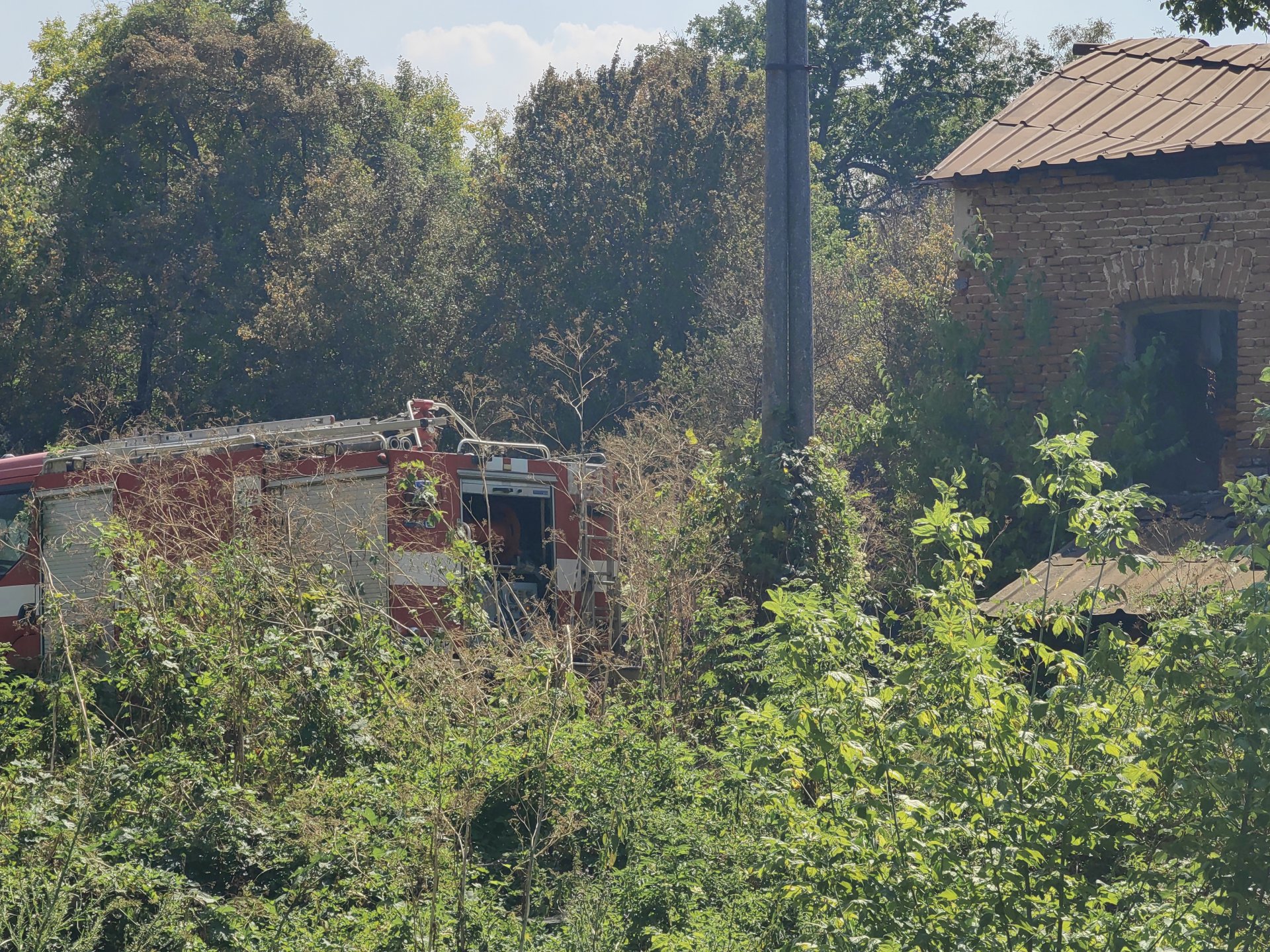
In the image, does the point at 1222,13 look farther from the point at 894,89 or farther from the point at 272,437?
the point at 894,89

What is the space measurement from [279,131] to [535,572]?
23.0 m

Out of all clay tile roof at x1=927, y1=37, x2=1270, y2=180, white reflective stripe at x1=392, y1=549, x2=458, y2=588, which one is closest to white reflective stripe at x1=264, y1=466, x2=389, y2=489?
white reflective stripe at x1=392, y1=549, x2=458, y2=588

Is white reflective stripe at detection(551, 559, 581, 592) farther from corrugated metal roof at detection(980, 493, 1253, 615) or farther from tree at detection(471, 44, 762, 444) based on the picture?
tree at detection(471, 44, 762, 444)

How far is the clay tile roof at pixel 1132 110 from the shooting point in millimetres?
13406

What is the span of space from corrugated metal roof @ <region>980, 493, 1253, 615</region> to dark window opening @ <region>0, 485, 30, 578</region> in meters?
9.27

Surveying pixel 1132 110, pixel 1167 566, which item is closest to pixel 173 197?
pixel 1132 110

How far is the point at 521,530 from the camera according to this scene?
13.8m

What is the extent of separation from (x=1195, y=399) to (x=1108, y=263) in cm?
174

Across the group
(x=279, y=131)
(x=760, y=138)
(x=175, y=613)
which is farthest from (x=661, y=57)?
(x=175, y=613)

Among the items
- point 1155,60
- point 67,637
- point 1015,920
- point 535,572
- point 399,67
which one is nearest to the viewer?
point 1015,920

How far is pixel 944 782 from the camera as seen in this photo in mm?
4965

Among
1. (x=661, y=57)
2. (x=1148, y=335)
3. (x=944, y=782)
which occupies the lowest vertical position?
(x=944, y=782)

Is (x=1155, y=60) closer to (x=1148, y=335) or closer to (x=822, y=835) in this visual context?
(x=1148, y=335)

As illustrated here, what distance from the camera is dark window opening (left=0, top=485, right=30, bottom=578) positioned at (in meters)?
13.1
